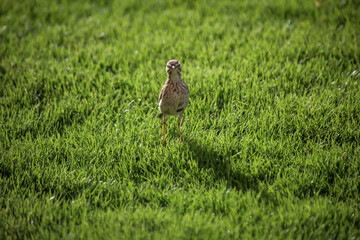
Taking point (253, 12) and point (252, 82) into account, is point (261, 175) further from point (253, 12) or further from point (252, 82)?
point (253, 12)

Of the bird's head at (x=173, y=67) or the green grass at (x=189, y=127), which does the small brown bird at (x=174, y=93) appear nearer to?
the bird's head at (x=173, y=67)

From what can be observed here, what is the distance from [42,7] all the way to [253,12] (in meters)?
5.64

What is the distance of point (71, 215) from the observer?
4043 mm

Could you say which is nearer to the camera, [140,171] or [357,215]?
[357,215]

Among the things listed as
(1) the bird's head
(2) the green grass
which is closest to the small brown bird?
(1) the bird's head

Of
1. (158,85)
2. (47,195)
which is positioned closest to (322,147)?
(158,85)

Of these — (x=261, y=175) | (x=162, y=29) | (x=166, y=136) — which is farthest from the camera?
(x=162, y=29)

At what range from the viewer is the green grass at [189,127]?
3949mm

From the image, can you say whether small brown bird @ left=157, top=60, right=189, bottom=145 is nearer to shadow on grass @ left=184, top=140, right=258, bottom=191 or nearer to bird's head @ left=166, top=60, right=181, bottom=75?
bird's head @ left=166, top=60, right=181, bottom=75

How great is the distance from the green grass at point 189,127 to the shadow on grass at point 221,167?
0.02 m

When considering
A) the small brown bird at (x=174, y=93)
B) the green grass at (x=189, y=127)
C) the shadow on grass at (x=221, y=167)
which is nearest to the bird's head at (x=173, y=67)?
the small brown bird at (x=174, y=93)

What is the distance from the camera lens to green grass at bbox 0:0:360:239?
155 inches

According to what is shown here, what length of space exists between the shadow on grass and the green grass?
2 cm

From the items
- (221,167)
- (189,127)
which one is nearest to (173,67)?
(189,127)
